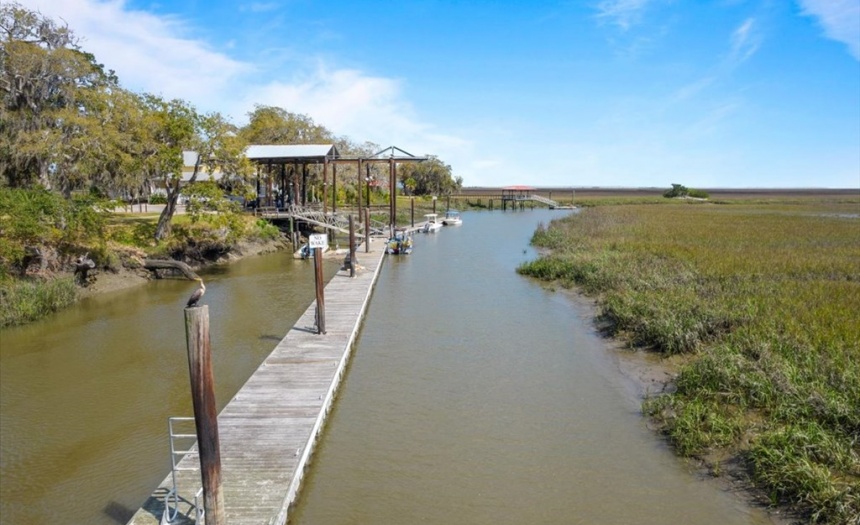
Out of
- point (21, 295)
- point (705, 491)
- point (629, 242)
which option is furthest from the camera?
point (629, 242)

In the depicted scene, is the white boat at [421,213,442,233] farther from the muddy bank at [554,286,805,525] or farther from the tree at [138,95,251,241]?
the muddy bank at [554,286,805,525]

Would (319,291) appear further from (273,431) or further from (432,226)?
(432,226)

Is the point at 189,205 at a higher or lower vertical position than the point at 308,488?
higher

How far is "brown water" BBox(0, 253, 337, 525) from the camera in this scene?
8.88 meters

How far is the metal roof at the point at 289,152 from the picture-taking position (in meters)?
36.3

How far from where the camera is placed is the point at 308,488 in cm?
913

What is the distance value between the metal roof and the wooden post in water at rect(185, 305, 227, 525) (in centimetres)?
3074

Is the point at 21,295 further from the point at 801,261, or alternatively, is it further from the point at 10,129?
the point at 801,261

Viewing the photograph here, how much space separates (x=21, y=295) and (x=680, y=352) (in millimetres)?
19527

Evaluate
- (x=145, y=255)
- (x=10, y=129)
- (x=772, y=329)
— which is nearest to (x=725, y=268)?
(x=772, y=329)

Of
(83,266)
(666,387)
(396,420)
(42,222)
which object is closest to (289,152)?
(83,266)

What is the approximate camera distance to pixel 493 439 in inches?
425

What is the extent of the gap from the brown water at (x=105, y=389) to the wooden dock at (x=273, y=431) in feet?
3.17

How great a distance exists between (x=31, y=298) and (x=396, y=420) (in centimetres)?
1383
